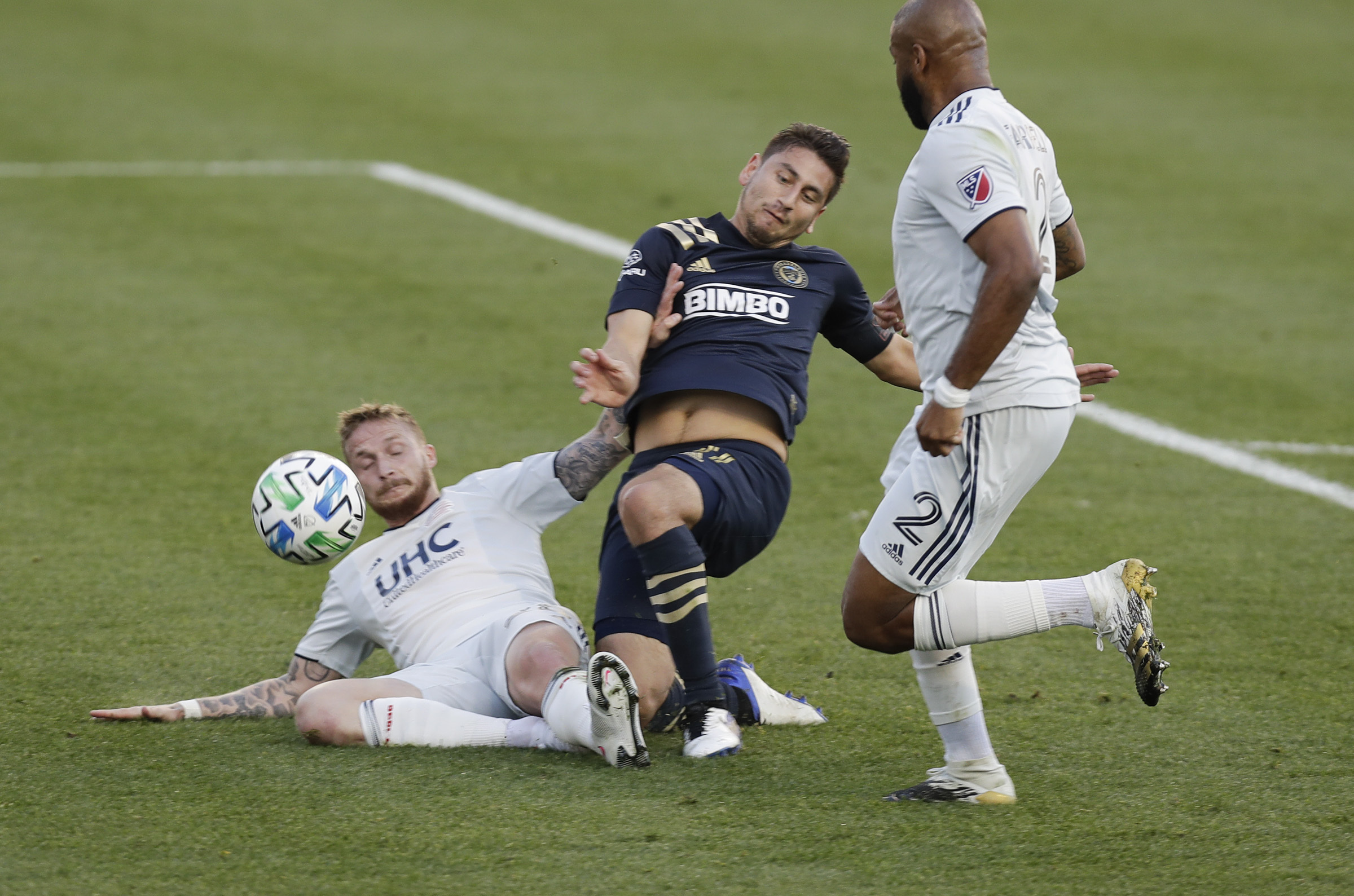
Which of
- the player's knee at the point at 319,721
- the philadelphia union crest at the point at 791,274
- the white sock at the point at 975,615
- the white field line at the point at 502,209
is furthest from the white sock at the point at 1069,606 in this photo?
the white field line at the point at 502,209

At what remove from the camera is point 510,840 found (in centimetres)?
406

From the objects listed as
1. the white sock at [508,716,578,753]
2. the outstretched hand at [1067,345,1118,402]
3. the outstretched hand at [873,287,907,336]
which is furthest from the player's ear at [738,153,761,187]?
the white sock at [508,716,578,753]

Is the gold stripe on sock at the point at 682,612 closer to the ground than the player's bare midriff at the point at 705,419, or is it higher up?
closer to the ground

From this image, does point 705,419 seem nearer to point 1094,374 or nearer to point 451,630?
point 451,630

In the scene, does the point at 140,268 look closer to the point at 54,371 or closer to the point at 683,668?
the point at 54,371

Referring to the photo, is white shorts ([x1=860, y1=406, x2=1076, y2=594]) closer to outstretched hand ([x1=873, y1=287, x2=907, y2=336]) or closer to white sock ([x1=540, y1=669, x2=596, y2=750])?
white sock ([x1=540, y1=669, x2=596, y2=750])

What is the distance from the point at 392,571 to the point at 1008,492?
2.14 m

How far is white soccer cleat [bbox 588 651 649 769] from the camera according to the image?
4.50m

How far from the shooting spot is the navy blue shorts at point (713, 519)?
4.94m

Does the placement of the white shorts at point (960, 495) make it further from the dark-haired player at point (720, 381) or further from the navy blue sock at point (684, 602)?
the dark-haired player at point (720, 381)

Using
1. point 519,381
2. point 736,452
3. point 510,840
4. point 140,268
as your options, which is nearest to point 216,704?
point 510,840

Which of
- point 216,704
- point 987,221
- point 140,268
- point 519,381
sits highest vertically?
point 140,268

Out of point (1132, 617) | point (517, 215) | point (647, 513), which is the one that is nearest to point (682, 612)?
point (647, 513)

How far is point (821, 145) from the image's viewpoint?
5309 mm
